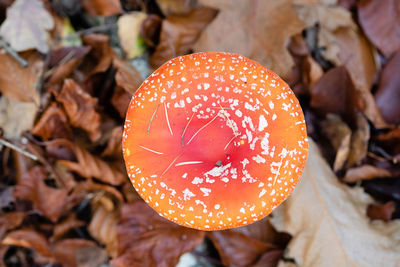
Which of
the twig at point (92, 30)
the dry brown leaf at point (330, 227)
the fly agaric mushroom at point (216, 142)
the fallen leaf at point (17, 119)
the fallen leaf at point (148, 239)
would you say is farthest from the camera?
the twig at point (92, 30)

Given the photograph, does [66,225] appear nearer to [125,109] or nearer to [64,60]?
[125,109]

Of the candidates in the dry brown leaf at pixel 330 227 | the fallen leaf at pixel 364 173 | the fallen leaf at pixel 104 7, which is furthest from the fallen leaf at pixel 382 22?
the fallen leaf at pixel 104 7

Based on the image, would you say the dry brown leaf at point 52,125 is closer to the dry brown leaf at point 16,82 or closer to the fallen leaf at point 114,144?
the dry brown leaf at point 16,82

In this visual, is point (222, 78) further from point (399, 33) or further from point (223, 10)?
point (399, 33)

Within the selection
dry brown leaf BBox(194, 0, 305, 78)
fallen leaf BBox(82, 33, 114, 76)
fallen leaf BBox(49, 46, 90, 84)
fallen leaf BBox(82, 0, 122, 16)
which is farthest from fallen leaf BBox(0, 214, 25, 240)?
dry brown leaf BBox(194, 0, 305, 78)

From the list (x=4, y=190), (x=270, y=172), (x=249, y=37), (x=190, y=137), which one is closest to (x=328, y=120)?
(x=249, y=37)

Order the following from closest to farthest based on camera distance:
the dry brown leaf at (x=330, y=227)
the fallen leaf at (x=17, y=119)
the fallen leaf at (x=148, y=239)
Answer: the dry brown leaf at (x=330, y=227) < the fallen leaf at (x=148, y=239) < the fallen leaf at (x=17, y=119)

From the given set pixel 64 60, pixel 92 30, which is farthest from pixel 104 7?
pixel 64 60

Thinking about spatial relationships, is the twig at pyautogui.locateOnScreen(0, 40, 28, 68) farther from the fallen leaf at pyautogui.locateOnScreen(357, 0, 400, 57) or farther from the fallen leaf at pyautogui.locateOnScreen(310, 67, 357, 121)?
the fallen leaf at pyautogui.locateOnScreen(357, 0, 400, 57)
